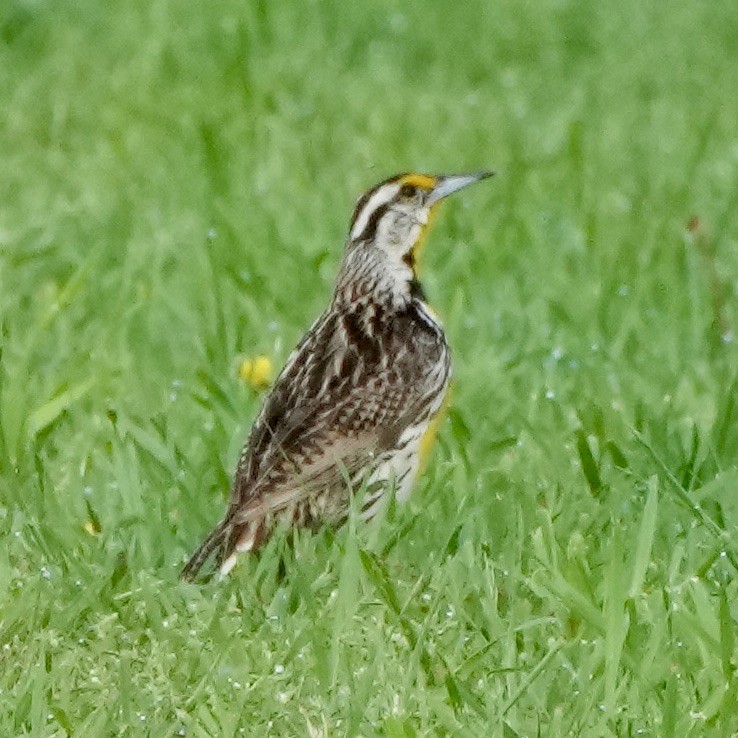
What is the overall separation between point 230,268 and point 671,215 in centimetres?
177

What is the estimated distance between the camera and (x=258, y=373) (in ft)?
21.5

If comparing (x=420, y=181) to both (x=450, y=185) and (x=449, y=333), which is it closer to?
(x=450, y=185)

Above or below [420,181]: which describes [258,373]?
below

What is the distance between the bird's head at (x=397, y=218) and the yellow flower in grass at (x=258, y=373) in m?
0.76

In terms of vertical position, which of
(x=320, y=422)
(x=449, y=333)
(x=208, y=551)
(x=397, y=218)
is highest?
(x=397, y=218)

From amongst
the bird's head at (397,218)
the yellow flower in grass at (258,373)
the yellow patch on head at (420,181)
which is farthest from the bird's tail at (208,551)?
the yellow flower in grass at (258,373)

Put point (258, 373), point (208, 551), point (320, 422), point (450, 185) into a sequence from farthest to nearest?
point (258, 373), point (450, 185), point (320, 422), point (208, 551)

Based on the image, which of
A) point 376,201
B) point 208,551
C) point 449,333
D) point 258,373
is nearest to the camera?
point 208,551

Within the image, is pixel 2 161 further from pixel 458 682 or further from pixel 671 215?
pixel 458 682

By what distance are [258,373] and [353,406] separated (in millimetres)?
1243

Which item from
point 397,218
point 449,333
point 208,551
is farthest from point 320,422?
point 449,333

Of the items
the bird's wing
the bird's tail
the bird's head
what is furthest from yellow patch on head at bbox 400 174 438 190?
the bird's tail

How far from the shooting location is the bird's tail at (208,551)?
199 inches

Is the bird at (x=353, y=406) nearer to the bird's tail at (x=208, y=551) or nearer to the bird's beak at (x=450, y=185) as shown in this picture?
the bird's tail at (x=208, y=551)
